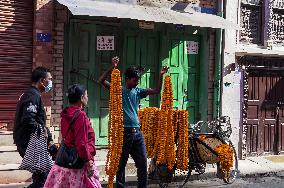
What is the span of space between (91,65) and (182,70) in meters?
2.46

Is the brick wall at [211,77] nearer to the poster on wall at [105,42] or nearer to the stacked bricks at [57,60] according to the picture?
the poster on wall at [105,42]

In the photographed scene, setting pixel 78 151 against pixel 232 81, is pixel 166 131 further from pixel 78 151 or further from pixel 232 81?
pixel 232 81

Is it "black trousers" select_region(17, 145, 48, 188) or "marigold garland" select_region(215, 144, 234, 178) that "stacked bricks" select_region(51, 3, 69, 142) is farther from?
"black trousers" select_region(17, 145, 48, 188)

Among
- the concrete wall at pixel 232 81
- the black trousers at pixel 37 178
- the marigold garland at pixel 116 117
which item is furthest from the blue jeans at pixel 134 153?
the concrete wall at pixel 232 81

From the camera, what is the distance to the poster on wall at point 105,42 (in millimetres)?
10188

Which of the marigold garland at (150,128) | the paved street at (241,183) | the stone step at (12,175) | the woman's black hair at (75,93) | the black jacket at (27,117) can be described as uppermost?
the woman's black hair at (75,93)

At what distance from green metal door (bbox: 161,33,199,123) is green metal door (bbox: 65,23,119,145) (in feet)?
4.72

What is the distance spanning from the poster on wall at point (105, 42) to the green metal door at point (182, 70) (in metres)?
1.37

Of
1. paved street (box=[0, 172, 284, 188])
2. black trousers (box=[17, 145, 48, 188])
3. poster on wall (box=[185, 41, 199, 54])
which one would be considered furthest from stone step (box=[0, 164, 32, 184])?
poster on wall (box=[185, 41, 199, 54])

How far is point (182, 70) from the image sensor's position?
37.5 ft

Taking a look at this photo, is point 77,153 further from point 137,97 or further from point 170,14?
point 170,14

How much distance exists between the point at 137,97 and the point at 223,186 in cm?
311

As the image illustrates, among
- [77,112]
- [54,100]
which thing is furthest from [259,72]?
[77,112]

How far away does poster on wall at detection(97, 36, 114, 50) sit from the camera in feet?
33.4
